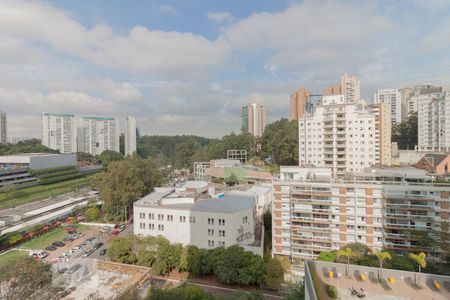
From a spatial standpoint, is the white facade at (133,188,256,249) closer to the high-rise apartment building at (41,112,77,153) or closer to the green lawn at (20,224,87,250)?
the green lawn at (20,224,87,250)

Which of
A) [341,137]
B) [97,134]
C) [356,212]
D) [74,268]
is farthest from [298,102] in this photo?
[97,134]

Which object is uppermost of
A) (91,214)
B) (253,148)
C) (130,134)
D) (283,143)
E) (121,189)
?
(130,134)

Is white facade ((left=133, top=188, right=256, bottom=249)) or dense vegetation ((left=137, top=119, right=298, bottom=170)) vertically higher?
dense vegetation ((left=137, top=119, right=298, bottom=170))

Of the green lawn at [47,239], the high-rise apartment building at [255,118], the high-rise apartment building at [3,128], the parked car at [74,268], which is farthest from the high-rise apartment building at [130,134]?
the parked car at [74,268]

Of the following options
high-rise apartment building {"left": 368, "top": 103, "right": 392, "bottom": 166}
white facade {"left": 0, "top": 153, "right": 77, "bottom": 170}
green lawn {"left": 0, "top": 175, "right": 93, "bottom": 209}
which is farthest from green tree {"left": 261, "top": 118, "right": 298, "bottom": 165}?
white facade {"left": 0, "top": 153, "right": 77, "bottom": 170}

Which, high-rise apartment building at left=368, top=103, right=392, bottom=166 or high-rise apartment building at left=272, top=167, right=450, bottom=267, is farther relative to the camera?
high-rise apartment building at left=368, top=103, right=392, bottom=166

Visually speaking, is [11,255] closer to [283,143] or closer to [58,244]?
[58,244]
